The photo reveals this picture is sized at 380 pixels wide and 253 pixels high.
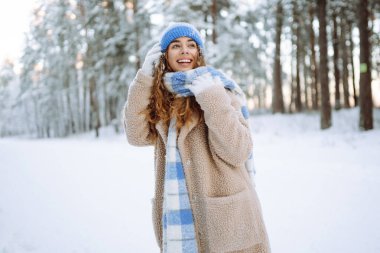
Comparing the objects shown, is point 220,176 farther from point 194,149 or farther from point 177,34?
point 177,34

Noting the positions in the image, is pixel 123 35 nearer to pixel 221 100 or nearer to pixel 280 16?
pixel 280 16

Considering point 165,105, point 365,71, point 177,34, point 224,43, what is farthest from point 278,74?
point 165,105

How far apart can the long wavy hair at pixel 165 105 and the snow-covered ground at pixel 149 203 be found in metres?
2.78

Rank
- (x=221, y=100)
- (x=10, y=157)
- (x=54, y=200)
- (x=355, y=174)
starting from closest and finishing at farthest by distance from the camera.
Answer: (x=221, y=100) < (x=355, y=174) < (x=54, y=200) < (x=10, y=157)

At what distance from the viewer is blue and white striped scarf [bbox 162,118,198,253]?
177cm

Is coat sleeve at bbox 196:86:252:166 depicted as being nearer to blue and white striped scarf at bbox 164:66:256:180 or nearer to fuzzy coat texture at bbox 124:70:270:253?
fuzzy coat texture at bbox 124:70:270:253

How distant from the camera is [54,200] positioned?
A: 6.41m

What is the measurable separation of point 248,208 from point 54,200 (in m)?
5.66

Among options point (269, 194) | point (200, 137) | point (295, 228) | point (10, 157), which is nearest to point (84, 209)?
point (269, 194)

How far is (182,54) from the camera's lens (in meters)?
1.99

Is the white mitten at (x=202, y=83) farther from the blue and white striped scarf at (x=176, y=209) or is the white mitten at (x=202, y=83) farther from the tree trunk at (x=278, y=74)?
the tree trunk at (x=278, y=74)

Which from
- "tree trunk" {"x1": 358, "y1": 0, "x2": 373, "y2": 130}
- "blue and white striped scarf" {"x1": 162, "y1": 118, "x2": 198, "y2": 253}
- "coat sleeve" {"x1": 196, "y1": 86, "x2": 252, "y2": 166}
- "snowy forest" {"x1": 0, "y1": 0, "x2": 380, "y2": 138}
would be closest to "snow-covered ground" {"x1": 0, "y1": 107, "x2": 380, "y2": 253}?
"tree trunk" {"x1": 358, "y1": 0, "x2": 373, "y2": 130}

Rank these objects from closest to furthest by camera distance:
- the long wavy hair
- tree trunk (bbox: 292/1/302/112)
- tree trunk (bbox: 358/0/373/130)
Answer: the long wavy hair, tree trunk (bbox: 358/0/373/130), tree trunk (bbox: 292/1/302/112)

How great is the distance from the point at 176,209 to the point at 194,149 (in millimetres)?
363
